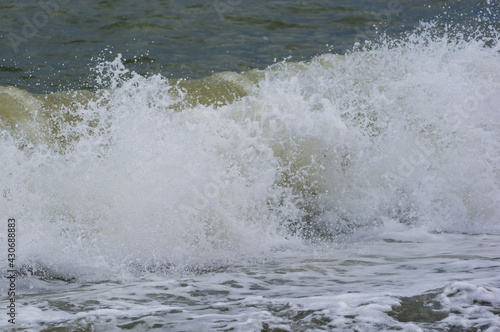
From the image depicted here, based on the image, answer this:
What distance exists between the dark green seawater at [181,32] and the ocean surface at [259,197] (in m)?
0.21

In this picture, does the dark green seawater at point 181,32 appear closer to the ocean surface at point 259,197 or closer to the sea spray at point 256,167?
the ocean surface at point 259,197

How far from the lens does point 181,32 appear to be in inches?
369

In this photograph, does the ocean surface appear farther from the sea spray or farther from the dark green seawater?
the dark green seawater

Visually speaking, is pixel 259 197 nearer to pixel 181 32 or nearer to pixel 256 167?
pixel 256 167

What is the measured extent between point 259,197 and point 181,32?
550cm

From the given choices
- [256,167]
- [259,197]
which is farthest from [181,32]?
[259,197]

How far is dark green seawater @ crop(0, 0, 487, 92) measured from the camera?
807 cm

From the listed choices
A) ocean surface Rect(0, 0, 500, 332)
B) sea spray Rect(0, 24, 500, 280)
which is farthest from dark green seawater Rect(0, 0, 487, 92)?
sea spray Rect(0, 24, 500, 280)

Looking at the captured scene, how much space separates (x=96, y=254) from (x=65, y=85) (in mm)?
4188

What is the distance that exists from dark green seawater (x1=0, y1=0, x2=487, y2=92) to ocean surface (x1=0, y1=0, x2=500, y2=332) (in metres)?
0.21

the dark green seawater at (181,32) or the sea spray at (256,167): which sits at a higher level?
the dark green seawater at (181,32)

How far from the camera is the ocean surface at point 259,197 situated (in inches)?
99.5

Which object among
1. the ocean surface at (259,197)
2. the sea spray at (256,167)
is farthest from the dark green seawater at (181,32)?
the sea spray at (256,167)

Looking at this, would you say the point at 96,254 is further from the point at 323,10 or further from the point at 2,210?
the point at 323,10
